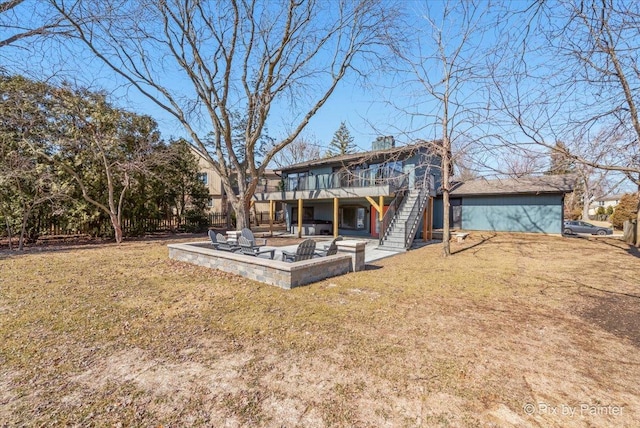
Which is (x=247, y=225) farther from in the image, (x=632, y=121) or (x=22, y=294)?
(x=632, y=121)

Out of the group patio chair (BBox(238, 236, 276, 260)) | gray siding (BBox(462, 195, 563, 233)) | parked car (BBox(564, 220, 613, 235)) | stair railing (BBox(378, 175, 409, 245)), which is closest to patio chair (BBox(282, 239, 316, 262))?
patio chair (BBox(238, 236, 276, 260))

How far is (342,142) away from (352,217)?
2563 centimetres

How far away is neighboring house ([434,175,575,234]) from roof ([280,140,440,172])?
503cm

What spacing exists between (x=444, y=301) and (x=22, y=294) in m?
8.12

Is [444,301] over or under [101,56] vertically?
under

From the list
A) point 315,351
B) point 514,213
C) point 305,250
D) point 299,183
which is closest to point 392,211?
point 299,183

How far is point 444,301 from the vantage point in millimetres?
5492

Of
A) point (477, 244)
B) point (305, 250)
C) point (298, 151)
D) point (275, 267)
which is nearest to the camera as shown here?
point (275, 267)

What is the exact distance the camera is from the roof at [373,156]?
11.4 metres

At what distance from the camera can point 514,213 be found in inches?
701

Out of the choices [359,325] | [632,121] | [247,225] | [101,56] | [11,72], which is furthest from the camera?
[247,225]

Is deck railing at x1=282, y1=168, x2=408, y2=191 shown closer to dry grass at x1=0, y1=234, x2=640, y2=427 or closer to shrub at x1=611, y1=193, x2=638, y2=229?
dry grass at x1=0, y1=234, x2=640, y2=427

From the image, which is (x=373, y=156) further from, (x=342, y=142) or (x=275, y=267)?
(x=342, y=142)

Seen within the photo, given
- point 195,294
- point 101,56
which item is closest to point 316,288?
point 195,294
